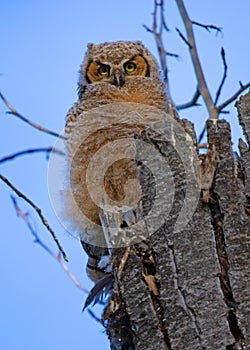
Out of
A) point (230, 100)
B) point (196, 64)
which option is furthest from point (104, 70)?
point (230, 100)

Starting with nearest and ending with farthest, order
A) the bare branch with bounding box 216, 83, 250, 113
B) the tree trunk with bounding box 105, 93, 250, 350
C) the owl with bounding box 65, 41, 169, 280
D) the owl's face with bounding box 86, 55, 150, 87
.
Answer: the tree trunk with bounding box 105, 93, 250, 350 → the bare branch with bounding box 216, 83, 250, 113 → the owl with bounding box 65, 41, 169, 280 → the owl's face with bounding box 86, 55, 150, 87

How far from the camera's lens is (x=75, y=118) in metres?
3.69

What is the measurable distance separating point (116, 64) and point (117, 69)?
47 millimetres

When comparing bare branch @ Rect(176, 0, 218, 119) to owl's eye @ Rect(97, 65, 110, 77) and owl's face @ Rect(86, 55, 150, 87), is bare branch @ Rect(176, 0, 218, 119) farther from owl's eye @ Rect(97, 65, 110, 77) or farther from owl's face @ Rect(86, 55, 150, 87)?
owl's eye @ Rect(97, 65, 110, 77)

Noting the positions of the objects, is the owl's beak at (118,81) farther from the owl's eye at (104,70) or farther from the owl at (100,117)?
the owl's eye at (104,70)

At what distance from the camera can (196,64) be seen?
3.30 meters

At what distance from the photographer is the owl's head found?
425cm

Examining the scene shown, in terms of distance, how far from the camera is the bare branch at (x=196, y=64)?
301 centimetres

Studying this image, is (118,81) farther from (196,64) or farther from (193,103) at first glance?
(196,64)

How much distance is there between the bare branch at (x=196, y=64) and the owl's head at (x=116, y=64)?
632 mm

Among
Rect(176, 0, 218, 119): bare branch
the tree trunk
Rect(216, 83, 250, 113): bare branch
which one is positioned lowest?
the tree trunk

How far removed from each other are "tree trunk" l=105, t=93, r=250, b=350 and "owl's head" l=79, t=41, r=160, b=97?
2365mm

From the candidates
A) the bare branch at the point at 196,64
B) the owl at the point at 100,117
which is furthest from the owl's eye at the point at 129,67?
the bare branch at the point at 196,64

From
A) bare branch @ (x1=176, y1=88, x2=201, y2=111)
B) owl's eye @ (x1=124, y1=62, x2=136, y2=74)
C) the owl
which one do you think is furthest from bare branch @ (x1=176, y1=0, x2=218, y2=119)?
owl's eye @ (x1=124, y1=62, x2=136, y2=74)
